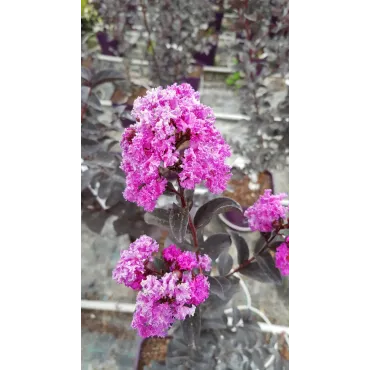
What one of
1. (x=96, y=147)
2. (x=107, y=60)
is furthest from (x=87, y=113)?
(x=107, y=60)

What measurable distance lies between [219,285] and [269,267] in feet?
0.46

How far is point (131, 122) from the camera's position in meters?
1.51

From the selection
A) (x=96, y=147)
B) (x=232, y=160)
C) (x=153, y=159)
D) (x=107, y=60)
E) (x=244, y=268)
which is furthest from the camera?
(x=107, y=60)

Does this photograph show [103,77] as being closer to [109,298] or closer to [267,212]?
[267,212]

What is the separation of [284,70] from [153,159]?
1058 millimetres

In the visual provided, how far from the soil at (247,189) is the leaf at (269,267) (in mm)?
898

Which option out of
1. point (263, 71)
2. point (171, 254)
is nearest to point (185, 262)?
point (171, 254)

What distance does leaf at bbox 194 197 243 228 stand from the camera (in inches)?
25.4

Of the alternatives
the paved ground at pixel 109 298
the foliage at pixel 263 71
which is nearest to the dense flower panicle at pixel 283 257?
the paved ground at pixel 109 298
